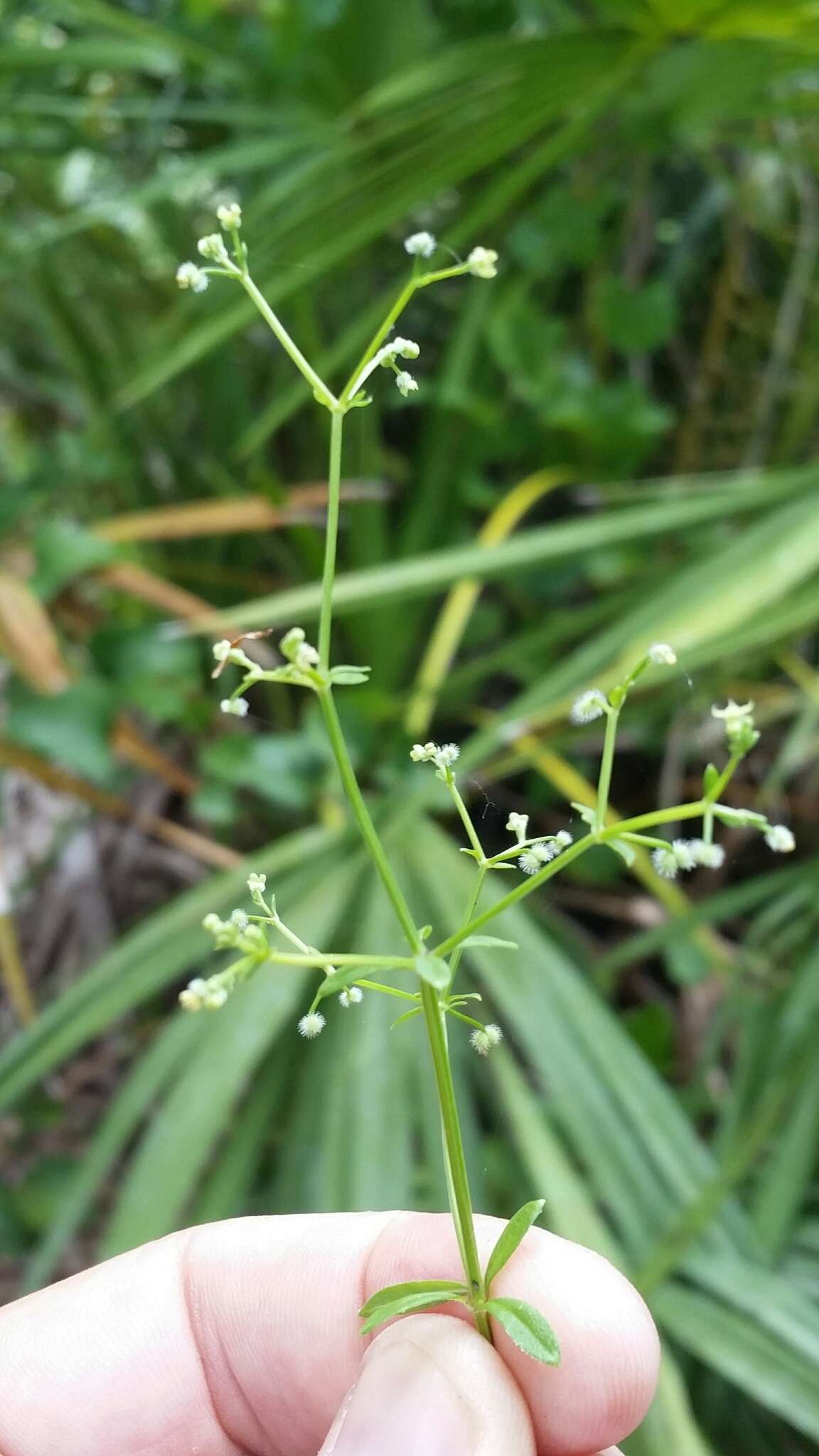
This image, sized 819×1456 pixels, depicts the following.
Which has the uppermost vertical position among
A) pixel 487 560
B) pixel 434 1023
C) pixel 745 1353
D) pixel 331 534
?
pixel 487 560

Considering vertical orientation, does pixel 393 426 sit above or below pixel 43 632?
above

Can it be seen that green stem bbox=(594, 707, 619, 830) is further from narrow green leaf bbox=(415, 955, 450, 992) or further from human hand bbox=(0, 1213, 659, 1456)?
human hand bbox=(0, 1213, 659, 1456)

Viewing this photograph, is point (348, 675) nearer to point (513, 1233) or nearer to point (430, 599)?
point (513, 1233)

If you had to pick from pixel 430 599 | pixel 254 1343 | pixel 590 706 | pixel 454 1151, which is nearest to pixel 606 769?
pixel 590 706

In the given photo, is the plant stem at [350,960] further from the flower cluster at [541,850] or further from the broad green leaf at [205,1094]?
the broad green leaf at [205,1094]

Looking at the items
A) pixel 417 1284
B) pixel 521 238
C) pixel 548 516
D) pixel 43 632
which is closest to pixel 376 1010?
pixel 417 1284

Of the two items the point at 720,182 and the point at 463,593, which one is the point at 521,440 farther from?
the point at 720,182
